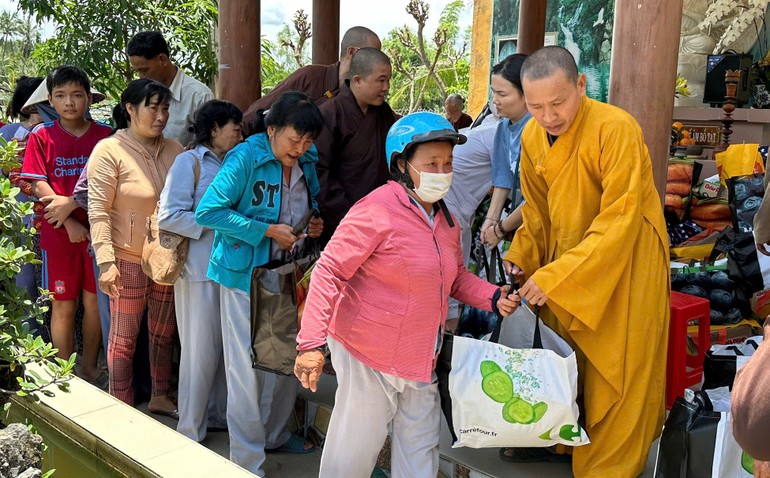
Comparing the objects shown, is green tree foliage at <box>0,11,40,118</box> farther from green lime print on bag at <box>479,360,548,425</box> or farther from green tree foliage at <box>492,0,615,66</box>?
green lime print on bag at <box>479,360,548,425</box>

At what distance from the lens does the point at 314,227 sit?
3.78m

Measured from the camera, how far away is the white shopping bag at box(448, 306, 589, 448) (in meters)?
2.91

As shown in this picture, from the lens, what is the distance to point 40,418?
3.63m

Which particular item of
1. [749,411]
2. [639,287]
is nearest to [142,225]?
[639,287]

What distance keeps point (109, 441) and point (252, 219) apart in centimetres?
107

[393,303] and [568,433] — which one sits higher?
[393,303]

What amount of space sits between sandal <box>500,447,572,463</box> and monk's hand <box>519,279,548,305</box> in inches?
31.3

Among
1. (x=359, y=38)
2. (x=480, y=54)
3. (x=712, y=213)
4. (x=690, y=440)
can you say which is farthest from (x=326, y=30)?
(x=480, y=54)

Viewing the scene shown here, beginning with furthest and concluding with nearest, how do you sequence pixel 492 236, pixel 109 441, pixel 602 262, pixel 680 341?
1. pixel 492 236
2. pixel 680 341
3. pixel 109 441
4. pixel 602 262

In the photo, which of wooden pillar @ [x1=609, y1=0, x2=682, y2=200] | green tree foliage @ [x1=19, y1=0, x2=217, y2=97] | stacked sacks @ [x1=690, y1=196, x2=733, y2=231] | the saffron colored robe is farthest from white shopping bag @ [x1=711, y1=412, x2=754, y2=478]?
green tree foliage @ [x1=19, y1=0, x2=217, y2=97]

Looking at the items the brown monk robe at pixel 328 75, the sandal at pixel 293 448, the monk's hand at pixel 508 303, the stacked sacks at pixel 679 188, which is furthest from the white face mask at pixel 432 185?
the stacked sacks at pixel 679 188

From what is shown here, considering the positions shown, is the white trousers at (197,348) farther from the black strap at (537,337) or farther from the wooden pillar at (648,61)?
the wooden pillar at (648,61)

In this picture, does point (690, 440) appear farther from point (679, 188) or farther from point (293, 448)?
point (679, 188)

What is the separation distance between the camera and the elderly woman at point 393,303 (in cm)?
284
